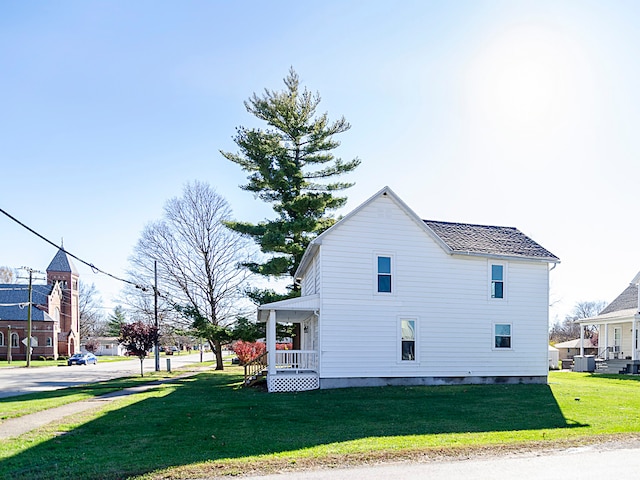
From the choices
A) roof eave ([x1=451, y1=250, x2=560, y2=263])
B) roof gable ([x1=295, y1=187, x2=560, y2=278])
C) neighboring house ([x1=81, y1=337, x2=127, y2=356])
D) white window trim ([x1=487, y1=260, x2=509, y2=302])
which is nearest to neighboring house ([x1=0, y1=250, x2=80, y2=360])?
neighboring house ([x1=81, y1=337, x2=127, y2=356])

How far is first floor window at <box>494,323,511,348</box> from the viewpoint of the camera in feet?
70.6

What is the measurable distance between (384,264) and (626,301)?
83.3ft

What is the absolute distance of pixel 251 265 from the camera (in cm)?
2966

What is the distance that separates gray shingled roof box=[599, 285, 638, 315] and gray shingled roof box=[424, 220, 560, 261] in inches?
672

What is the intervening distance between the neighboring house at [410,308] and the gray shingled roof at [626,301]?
59.3 feet

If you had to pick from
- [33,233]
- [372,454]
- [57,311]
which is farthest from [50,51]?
[57,311]

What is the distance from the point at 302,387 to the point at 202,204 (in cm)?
1917

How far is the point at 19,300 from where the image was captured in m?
63.5

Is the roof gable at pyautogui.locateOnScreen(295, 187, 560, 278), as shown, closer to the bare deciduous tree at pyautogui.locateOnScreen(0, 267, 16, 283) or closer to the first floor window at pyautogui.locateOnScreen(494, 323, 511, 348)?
the first floor window at pyautogui.locateOnScreen(494, 323, 511, 348)

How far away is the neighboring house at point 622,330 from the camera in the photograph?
31.1 m

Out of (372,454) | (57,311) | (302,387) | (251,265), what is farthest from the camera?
(57,311)

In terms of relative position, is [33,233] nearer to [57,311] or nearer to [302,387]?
[302,387]

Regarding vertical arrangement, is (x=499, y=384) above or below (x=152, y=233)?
below

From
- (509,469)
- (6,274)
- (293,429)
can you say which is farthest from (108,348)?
(509,469)
